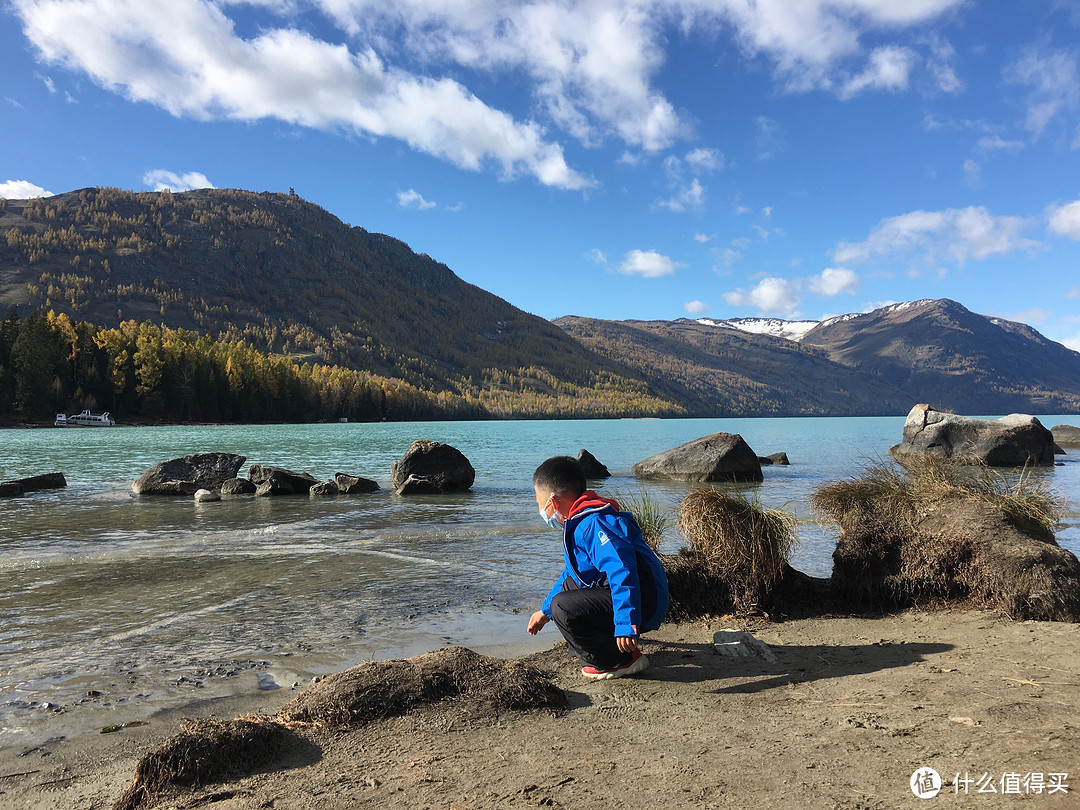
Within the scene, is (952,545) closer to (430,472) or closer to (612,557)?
(612,557)

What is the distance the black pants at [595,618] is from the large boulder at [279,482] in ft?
63.0

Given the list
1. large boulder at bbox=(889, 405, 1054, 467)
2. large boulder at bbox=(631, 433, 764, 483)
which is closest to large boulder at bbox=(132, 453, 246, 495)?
large boulder at bbox=(631, 433, 764, 483)

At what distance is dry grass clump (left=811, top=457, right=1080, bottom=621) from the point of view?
6199 mm

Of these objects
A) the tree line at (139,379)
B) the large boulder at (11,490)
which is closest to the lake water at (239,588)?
the large boulder at (11,490)

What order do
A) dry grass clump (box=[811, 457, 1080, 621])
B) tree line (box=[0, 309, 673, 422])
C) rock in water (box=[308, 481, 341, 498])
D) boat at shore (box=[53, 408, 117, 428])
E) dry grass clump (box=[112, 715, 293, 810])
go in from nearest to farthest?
dry grass clump (box=[112, 715, 293, 810]) < dry grass clump (box=[811, 457, 1080, 621]) < rock in water (box=[308, 481, 341, 498]) < tree line (box=[0, 309, 673, 422]) < boat at shore (box=[53, 408, 117, 428])

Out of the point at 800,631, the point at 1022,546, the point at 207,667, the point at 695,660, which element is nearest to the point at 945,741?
the point at 695,660

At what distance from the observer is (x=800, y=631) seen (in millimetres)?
6477

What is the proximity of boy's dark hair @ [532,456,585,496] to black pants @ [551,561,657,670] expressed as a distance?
0.84m

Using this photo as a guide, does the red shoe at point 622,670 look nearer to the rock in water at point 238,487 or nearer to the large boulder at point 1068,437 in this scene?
the rock in water at point 238,487

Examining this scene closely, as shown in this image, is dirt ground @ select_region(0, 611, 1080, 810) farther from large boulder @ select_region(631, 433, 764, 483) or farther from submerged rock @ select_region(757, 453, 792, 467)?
submerged rock @ select_region(757, 453, 792, 467)

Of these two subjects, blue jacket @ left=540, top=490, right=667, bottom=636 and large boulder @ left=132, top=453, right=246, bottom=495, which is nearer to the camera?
blue jacket @ left=540, top=490, right=667, bottom=636

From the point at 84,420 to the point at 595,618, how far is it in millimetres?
109352

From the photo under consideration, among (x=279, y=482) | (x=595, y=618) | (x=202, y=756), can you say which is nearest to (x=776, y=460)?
(x=279, y=482)

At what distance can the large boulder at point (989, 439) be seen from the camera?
32156 mm
